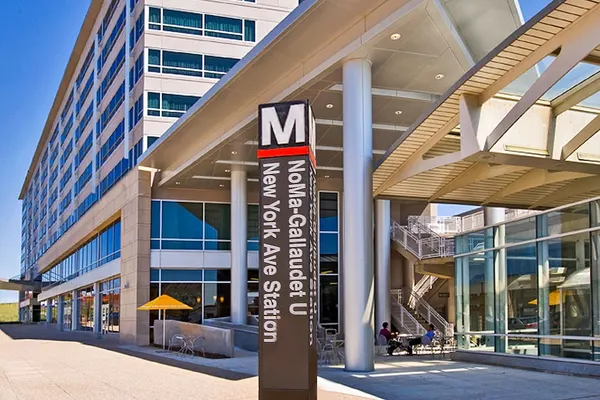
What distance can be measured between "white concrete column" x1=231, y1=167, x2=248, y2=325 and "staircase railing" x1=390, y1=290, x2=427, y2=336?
697cm

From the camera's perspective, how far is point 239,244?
101 feet

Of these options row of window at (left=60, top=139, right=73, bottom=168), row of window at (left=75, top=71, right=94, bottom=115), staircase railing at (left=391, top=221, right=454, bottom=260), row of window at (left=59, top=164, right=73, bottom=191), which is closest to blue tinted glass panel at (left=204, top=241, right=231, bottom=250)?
staircase railing at (left=391, top=221, right=454, bottom=260)

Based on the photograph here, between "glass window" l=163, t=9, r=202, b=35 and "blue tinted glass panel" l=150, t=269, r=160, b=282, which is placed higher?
"glass window" l=163, t=9, r=202, b=35

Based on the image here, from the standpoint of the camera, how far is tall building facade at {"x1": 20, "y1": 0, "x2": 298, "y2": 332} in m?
35.6

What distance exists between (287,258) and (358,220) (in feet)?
27.1

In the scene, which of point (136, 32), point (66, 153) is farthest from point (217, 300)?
point (66, 153)

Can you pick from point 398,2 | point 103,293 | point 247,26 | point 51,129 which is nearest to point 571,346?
point 398,2

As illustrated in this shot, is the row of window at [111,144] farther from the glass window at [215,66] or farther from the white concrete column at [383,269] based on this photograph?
the white concrete column at [383,269]

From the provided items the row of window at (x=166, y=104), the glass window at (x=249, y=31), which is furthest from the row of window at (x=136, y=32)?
the glass window at (x=249, y=31)

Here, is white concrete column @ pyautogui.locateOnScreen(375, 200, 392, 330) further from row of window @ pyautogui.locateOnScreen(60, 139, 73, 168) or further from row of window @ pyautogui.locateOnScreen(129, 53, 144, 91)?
row of window @ pyautogui.locateOnScreen(60, 139, 73, 168)

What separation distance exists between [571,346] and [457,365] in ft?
11.5

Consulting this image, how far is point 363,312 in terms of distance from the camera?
674 inches

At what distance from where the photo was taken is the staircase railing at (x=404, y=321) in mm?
31781

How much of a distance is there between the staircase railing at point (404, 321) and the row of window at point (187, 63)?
14.3 meters
